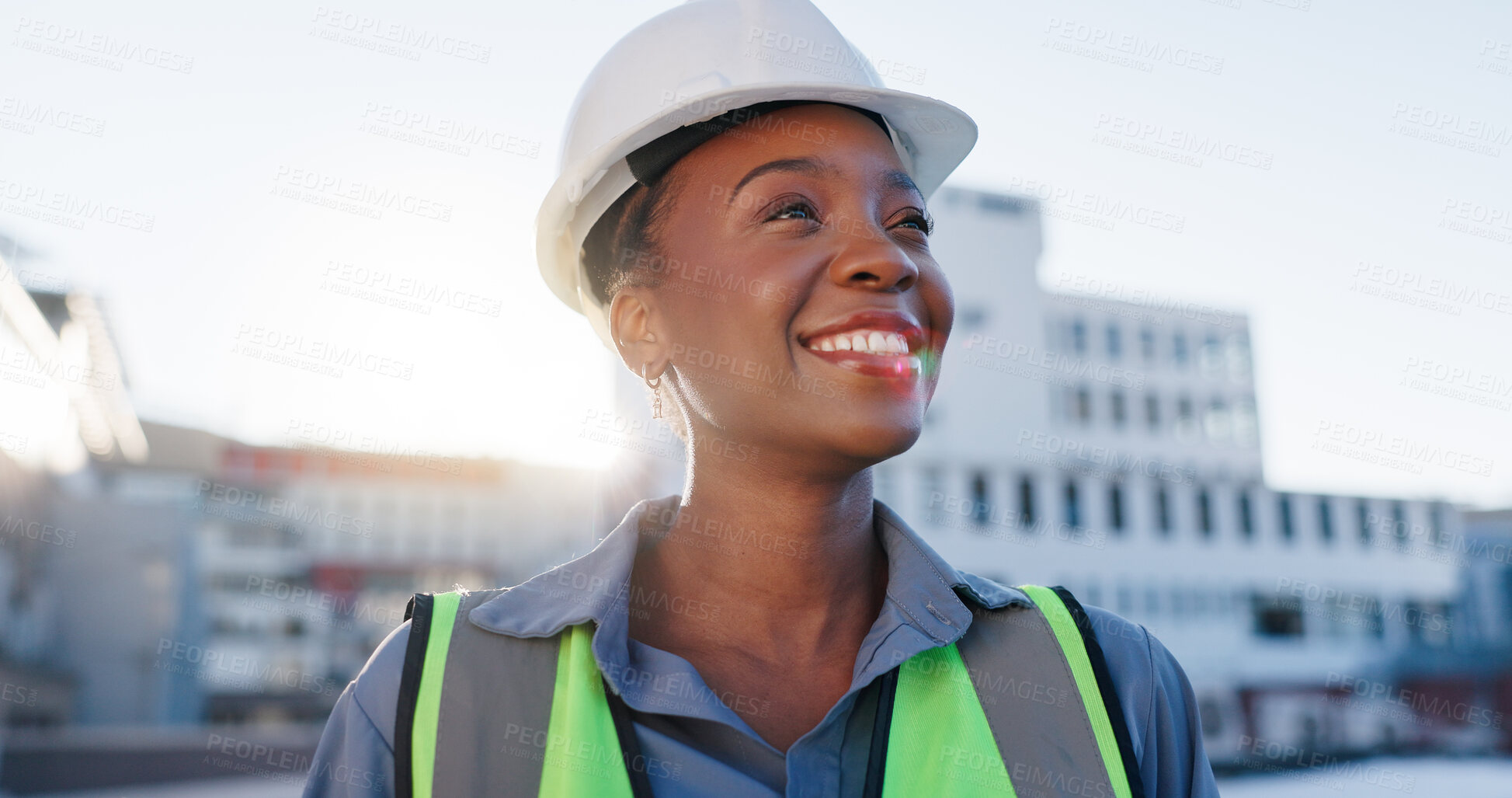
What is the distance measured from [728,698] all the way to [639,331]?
0.76m

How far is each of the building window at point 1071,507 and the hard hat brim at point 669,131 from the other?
4096 centimetres

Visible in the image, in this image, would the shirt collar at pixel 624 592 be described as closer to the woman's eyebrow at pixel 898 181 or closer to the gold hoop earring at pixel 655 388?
the gold hoop earring at pixel 655 388

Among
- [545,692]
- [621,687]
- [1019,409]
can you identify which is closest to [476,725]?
[545,692]

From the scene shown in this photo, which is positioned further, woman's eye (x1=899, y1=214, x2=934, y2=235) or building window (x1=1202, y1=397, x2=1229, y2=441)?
building window (x1=1202, y1=397, x2=1229, y2=441)

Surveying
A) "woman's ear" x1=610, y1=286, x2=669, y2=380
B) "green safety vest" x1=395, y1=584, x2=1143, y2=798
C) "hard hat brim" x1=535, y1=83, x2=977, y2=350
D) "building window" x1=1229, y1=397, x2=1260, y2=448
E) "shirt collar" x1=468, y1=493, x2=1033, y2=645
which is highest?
"building window" x1=1229, y1=397, x2=1260, y2=448

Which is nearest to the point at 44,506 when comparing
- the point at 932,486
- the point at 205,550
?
the point at 205,550

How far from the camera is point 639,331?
199 centimetres

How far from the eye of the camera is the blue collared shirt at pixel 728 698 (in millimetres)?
1544

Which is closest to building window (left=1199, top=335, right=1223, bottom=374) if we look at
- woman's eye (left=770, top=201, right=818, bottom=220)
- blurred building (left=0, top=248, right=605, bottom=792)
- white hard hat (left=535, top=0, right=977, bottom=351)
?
blurred building (left=0, top=248, right=605, bottom=792)

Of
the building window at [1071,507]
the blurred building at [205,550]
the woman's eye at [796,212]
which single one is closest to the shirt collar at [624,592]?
the woman's eye at [796,212]

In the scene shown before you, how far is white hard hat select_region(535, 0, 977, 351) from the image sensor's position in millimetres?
1907

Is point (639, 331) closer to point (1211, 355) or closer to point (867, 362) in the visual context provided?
point (867, 362)

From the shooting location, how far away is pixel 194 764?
19.1m

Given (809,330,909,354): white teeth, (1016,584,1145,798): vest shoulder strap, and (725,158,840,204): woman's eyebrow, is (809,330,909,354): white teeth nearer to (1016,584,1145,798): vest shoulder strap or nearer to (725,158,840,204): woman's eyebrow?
(725,158,840,204): woman's eyebrow
